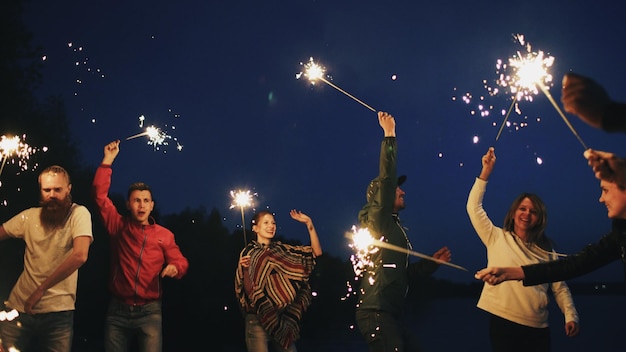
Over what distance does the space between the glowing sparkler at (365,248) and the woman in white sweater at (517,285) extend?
1.55 ft

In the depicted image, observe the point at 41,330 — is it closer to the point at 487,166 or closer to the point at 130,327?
the point at 130,327

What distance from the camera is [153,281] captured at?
6.30 metres

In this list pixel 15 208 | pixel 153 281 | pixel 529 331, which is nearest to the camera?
pixel 529 331

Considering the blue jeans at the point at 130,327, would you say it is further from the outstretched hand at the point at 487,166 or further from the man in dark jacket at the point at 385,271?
the outstretched hand at the point at 487,166

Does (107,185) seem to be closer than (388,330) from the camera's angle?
No

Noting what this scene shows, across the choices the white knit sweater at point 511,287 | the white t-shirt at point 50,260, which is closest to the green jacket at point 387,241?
the white knit sweater at point 511,287

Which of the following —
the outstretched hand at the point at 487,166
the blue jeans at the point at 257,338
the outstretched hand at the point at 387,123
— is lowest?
the blue jeans at the point at 257,338

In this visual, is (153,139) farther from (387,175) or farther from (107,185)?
(387,175)

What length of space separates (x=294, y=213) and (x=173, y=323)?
25.4 m

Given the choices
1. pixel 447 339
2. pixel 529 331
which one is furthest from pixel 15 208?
pixel 447 339

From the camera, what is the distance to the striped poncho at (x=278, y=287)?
20.6 ft

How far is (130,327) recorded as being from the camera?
6.09m

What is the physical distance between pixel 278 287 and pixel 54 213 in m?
2.39

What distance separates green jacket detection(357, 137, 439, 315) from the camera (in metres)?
5.46
